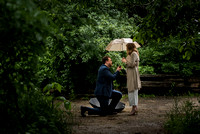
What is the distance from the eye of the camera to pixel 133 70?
7551 mm

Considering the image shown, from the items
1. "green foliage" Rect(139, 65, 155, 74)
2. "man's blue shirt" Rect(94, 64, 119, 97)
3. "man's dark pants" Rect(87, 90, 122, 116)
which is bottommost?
"man's dark pants" Rect(87, 90, 122, 116)

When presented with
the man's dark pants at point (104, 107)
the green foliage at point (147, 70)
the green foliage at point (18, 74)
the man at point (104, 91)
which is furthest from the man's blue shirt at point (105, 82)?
the green foliage at point (147, 70)

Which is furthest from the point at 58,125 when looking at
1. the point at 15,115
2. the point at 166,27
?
the point at 166,27

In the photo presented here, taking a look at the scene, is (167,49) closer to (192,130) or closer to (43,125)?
(192,130)

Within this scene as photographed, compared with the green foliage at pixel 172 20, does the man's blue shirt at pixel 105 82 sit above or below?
below

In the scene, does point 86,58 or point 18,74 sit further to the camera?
point 86,58

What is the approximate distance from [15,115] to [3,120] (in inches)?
6.7

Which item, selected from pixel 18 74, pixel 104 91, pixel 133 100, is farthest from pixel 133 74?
pixel 18 74

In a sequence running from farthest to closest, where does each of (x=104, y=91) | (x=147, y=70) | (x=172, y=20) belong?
(x=147, y=70), (x=104, y=91), (x=172, y=20)

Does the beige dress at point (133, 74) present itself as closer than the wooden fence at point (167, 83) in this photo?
Yes

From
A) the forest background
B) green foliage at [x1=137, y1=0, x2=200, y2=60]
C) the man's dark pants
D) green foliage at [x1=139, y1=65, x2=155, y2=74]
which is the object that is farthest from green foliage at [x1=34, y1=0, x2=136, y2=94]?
green foliage at [x1=137, y1=0, x2=200, y2=60]

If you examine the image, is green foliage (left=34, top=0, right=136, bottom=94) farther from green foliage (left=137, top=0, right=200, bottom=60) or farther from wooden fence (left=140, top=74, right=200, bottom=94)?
green foliage (left=137, top=0, right=200, bottom=60)

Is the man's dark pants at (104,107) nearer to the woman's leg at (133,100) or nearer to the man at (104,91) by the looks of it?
the man at (104,91)

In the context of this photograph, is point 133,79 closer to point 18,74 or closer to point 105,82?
point 105,82
